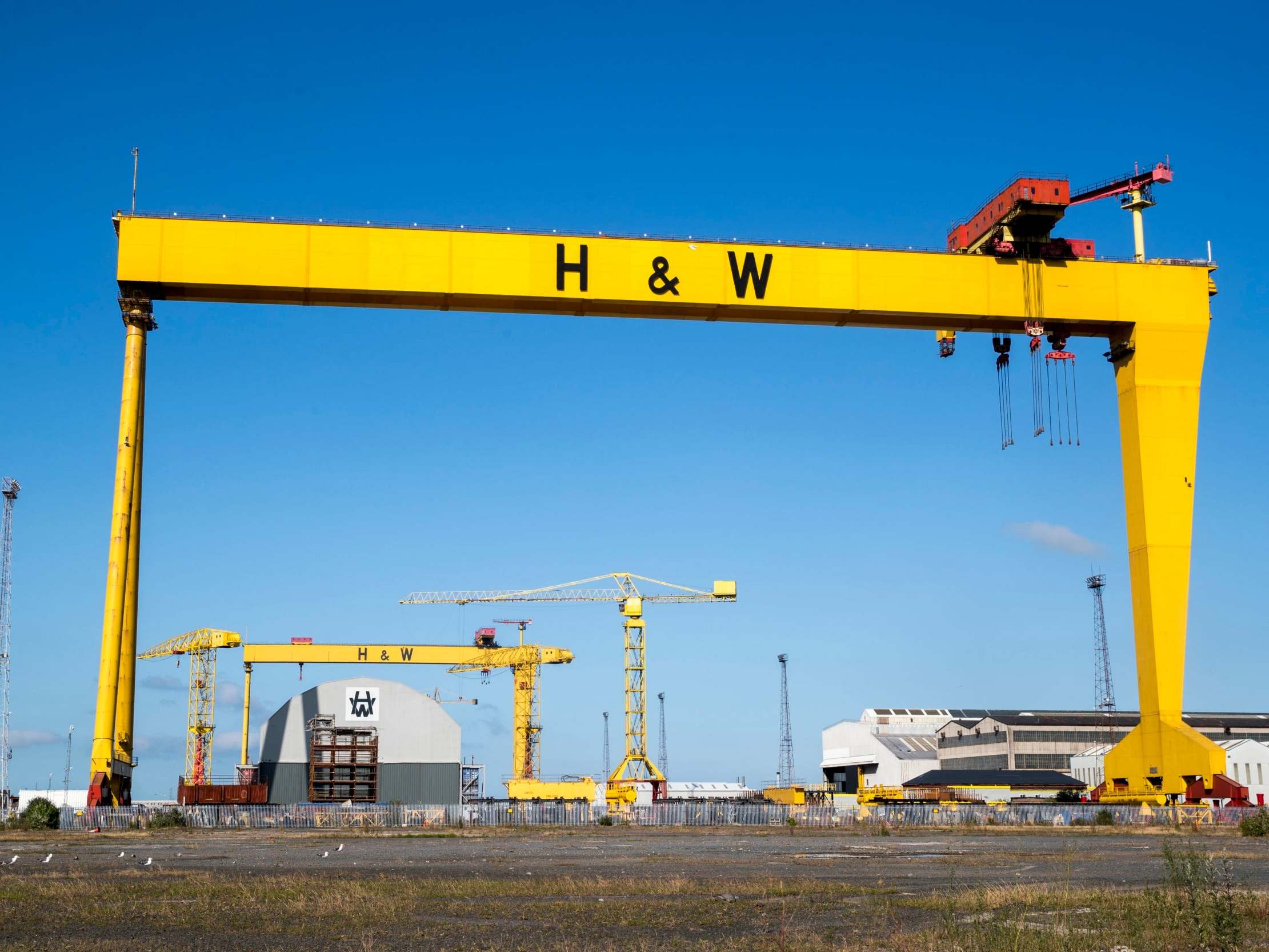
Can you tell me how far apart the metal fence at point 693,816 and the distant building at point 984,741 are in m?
36.4

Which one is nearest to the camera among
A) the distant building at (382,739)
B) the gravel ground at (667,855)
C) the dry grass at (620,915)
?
the dry grass at (620,915)

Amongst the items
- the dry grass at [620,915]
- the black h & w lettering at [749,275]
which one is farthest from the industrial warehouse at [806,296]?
the dry grass at [620,915]

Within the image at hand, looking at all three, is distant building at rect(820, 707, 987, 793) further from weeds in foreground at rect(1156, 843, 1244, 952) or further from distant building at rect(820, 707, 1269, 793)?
weeds in foreground at rect(1156, 843, 1244, 952)

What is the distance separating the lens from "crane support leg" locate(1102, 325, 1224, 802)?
95.7 ft

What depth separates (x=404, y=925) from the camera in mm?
11672

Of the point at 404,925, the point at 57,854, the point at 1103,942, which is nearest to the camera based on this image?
the point at 1103,942

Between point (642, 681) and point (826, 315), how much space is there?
45612mm

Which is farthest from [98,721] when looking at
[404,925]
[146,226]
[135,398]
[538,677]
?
[538,677]

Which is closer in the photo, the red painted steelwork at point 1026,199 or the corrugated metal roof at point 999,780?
the red painted steelwork at point 1026,199

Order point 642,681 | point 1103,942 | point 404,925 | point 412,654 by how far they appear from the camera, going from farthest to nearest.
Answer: point 412,654 → point 642,681 → point 404,925 → point 1103,942

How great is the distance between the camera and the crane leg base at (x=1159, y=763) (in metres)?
28.3

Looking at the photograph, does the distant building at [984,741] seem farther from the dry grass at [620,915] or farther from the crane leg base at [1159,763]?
the dry grass at [620,915]

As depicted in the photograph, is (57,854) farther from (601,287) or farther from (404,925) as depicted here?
(601,287)

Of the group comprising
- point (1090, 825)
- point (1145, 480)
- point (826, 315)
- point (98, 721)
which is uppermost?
point (826, 315)
